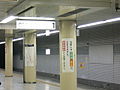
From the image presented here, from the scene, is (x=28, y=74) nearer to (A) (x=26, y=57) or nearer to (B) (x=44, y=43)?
(A) (x=26, y=57)

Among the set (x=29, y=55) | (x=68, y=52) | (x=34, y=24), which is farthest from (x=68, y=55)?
(x=29, y=55)

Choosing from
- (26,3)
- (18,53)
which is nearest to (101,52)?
(26,3)

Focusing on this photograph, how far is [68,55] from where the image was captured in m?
13.0

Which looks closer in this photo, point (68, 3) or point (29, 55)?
point (68, 3)

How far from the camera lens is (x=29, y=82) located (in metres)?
21.0

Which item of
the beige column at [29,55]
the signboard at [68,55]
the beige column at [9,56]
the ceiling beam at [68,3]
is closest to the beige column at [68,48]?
the signboard at [68,55]

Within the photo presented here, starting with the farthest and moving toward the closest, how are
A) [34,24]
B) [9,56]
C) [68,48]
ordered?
[9,56], [68,48], [34,24]

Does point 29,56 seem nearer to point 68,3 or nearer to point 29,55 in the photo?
point 29,55

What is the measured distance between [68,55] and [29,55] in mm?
8457

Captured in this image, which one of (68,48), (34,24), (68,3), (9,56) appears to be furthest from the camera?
(9,56)

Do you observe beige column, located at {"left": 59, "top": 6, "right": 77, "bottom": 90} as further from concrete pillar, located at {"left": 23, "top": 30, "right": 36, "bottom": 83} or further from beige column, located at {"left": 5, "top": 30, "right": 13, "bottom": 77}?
beige column, located at {"left": 5, "top": 30, "right": 13, "bottom": 77}

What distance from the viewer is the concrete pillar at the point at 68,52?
42.6 feet

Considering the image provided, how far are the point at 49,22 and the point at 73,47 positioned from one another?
1530 mm

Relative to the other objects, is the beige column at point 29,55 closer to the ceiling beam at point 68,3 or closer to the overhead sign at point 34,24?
the overhead sign at point 34,24
